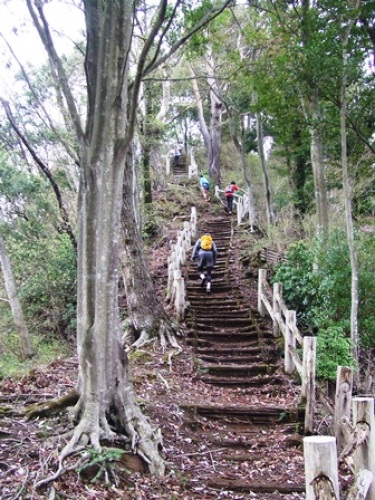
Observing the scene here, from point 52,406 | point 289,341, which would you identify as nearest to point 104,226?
point 52,406

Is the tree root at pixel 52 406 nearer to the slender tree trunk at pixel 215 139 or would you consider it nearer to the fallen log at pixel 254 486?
the fallen log at pixel 254 486

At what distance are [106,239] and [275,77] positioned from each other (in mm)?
7487

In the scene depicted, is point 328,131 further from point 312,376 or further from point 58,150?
point 58,150

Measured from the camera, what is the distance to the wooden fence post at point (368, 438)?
133 inches

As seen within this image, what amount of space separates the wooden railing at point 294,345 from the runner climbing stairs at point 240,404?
272mm

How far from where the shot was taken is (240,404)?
763cm

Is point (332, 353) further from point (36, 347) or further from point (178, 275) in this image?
point (36, 347)

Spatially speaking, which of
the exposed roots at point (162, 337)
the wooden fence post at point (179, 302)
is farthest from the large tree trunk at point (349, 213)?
the wooden fence post at point (179, 302)

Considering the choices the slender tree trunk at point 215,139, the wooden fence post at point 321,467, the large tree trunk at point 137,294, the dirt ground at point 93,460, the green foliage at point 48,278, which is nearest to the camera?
the wooden fence post at point 321,467

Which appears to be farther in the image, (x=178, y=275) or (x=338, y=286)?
(x=178, y=275)

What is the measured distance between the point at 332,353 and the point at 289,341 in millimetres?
785

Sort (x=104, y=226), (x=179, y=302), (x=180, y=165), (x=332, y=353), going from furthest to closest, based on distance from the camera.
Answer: (x=180, y=165) < (x=179, y=302) < (x=332, y=353) < (x=104, y=226)

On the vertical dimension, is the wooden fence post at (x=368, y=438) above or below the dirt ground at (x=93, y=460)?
above

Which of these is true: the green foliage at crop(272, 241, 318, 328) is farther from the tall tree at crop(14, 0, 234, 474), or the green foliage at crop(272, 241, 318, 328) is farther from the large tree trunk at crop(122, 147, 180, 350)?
the tall tree at crop(14, 0, 234, 474)
